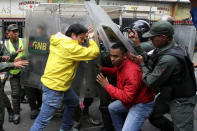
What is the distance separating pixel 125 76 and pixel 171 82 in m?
0.50

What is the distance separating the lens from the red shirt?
2.38 m

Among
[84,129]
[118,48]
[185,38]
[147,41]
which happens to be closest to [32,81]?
[84,129]

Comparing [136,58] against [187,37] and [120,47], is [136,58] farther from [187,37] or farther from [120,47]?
→ [187,37]

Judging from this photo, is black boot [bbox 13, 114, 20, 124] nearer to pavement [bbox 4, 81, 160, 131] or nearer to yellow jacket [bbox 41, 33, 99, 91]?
pavement [bbox 4, 81, 160, 131]

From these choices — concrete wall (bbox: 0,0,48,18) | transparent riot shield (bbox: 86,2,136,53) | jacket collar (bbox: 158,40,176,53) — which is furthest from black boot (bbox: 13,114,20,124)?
concrete wall (bbox: 0,0,48,18)

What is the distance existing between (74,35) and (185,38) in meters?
3.52

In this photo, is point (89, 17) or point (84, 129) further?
point (84, 129)

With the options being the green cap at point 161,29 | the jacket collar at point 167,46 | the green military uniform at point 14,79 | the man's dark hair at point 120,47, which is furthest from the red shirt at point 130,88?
the green military uniform at point 14,79

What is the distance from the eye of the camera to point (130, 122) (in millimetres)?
2484

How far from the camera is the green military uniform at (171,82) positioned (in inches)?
85.5

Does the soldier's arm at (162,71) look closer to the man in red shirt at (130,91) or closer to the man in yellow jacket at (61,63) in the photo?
the man in red shirt at (130,91)

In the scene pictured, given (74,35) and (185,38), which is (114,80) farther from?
(185,38)

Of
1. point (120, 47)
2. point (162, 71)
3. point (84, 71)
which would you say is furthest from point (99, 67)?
point (162, 71)

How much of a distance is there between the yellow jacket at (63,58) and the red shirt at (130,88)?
0.43 meters
